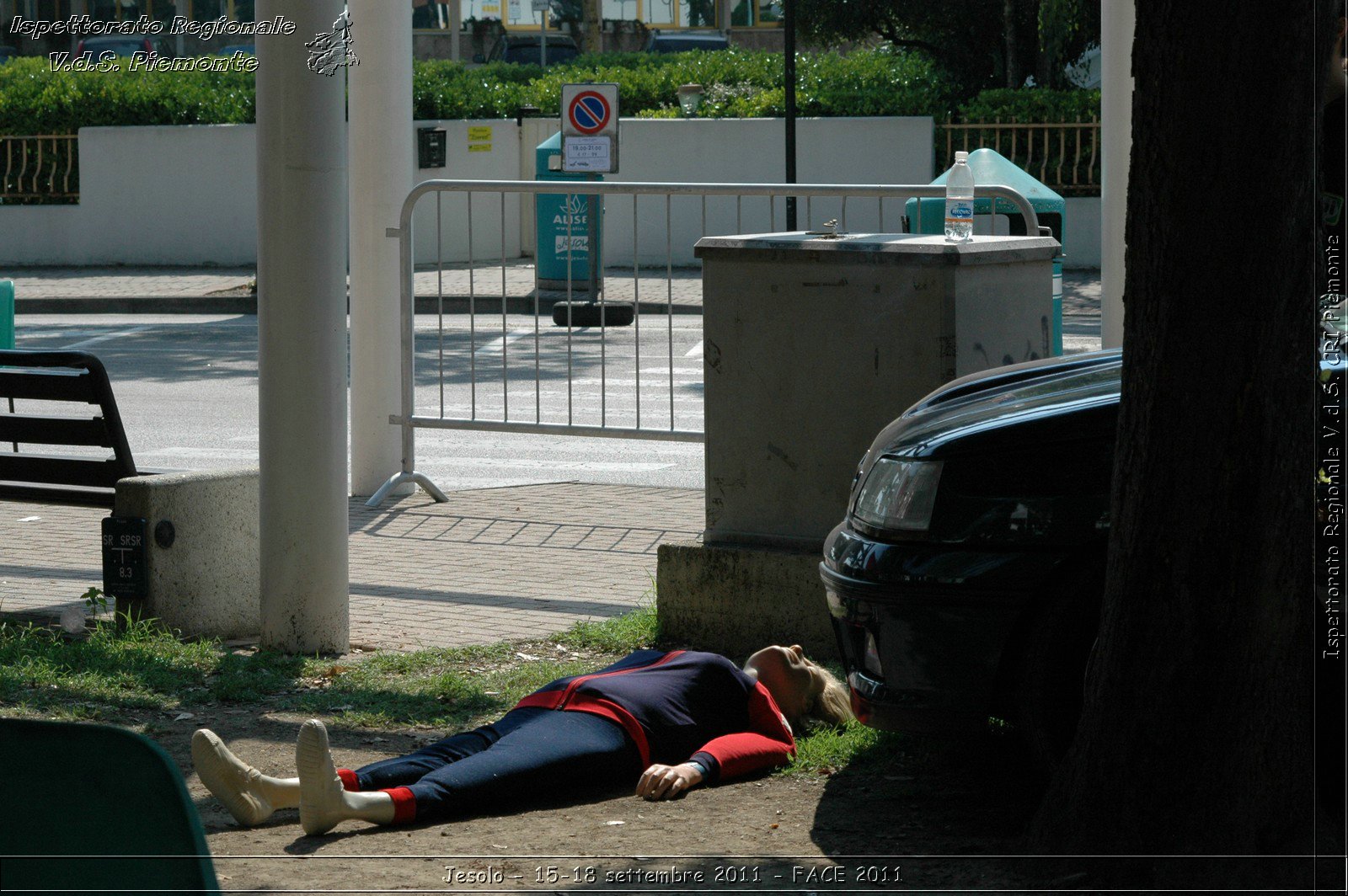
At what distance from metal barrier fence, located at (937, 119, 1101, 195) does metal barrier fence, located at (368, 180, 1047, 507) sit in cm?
193

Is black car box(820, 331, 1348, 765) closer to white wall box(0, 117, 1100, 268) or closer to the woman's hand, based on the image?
the woman's hand

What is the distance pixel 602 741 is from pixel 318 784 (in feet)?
2.49

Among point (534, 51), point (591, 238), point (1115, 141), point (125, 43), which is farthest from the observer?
point (125, 43)

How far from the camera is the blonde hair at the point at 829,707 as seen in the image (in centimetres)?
488

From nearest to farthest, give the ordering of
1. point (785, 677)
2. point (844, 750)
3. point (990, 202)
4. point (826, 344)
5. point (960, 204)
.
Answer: point (844, 750) < point (785, 677) < point (826, 344) < point (960, 204) < point (990, 202)

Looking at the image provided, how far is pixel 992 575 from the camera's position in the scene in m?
3.93

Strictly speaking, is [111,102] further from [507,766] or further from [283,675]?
[507,766]

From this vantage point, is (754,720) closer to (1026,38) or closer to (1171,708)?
(1171,708)

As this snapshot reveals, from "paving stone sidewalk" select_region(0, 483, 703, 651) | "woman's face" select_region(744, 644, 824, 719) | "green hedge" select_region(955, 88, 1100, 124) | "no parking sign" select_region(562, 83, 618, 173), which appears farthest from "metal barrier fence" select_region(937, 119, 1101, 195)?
"woman's face" select_region(744, 644, 824, 719)

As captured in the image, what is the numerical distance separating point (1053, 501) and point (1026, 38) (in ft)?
69.7

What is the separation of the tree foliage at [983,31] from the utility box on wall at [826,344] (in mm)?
17394

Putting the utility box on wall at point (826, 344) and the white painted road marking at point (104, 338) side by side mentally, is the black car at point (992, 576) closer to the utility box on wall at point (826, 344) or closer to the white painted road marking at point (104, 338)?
the utility box on wall at point (826, 344)

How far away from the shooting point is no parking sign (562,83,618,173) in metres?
17.3


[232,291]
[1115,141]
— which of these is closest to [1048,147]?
[232,291]
